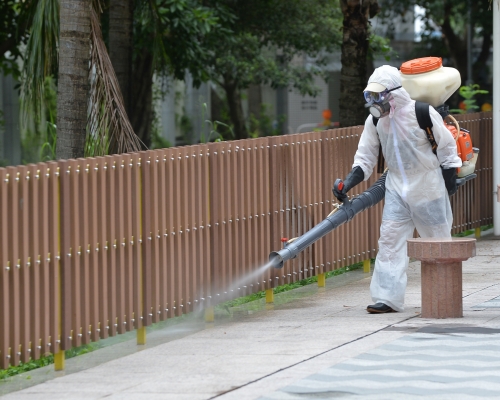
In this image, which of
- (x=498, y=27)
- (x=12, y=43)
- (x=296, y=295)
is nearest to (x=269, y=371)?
(x=296, y=295)

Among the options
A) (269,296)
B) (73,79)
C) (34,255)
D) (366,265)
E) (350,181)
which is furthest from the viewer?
(366,265)

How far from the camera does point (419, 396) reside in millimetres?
5578

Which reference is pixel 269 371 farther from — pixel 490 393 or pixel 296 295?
pixel 296 295

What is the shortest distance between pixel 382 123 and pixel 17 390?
131 inches

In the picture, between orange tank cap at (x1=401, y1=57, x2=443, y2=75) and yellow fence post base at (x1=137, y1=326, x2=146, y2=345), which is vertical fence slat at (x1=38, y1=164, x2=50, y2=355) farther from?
orange tank cap at (x1=401, y1=57, x2=443, y2=75)

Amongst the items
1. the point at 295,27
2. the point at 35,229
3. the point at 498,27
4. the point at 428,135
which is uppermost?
the point at 295,27

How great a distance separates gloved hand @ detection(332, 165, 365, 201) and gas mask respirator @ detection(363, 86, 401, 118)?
1.66 ft

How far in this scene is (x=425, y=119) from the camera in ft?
26.1

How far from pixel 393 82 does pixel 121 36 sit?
5.29 meters

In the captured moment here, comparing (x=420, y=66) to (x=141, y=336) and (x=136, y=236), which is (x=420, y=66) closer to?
(x=136, y=236)

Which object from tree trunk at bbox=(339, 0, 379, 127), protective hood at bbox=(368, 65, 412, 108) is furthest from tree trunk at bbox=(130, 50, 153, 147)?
protective hood at bbox=(368, 65, 412, 108)

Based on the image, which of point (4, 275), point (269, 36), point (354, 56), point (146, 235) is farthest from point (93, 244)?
point (269, 36)

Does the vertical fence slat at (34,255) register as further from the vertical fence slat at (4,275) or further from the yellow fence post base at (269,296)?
the yellow fence post base at (269,296)

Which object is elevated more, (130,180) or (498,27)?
(498,27)
